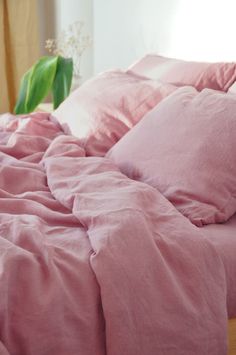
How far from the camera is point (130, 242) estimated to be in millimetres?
935

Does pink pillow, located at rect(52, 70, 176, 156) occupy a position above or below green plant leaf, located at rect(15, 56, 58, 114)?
above

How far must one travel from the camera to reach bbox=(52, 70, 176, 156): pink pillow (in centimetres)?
166

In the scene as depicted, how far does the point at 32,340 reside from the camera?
2.65ft

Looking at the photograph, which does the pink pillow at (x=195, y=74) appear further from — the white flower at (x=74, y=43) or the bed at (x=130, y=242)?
the white flower at (x=74, y=43)

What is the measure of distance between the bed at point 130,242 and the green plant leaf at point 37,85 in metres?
1.06

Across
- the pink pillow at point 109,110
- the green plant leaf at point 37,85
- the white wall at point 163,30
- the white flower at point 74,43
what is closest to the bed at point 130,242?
the pink pillow at point 109,110

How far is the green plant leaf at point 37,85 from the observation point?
255cm

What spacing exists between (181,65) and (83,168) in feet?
2.41

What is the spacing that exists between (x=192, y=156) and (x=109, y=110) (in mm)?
605

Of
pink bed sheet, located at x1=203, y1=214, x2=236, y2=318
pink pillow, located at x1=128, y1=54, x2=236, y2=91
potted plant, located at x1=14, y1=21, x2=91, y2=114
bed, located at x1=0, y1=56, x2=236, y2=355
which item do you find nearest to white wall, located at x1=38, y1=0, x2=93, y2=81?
potted plant, located at x1=14, y1=21, x2=91, y2=114

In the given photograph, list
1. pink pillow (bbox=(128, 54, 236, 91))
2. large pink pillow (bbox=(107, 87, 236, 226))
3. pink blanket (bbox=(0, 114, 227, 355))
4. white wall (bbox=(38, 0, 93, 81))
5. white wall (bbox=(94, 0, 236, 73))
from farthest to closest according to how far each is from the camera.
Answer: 1. white wall (bbox=(38, 0, 93, 81))
2. white wall (bbox=(94, 0, 236, 73))
3. pink pillow (bbox=(128, 54, 236, 91))
4. large pink pillow (bbox=(107, 87, 236, 226))
5. pink blanket (bbox=(0, 114, 227, 355))

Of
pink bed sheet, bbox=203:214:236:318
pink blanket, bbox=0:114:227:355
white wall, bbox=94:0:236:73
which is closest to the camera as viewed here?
pink blanket, bbox=0:114:227:355

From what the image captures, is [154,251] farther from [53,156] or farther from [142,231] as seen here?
[53,156]

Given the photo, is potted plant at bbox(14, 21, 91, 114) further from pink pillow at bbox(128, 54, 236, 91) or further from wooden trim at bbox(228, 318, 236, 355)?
wooden trim at bbox(228, 318, 236, 355)
